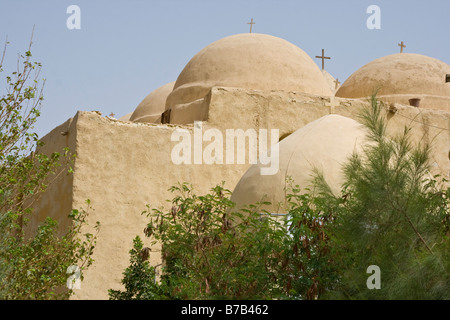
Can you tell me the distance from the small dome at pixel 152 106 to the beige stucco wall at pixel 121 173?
4.97 meters

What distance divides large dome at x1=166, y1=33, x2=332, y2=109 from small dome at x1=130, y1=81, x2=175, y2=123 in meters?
2.76

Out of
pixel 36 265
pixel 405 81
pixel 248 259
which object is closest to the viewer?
pixel 248 259

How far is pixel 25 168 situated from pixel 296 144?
3268 millimetres

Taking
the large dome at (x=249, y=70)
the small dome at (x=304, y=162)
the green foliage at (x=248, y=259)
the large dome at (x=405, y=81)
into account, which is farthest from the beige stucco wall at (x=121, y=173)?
the large dome at (x=405, y=81)

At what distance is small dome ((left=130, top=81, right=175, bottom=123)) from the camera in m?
16.2

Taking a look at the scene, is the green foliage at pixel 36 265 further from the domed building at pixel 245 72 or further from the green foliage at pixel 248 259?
the domed building at pixel 245 72

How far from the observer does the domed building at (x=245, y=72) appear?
1261 cm

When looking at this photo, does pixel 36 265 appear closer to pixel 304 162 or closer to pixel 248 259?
Answer: pixel 248 259

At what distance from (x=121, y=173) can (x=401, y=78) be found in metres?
7.27

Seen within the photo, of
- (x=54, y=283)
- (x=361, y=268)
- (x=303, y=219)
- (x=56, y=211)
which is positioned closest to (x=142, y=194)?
(x=56, y=211)

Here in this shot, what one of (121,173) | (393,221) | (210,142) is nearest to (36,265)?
(393,221)

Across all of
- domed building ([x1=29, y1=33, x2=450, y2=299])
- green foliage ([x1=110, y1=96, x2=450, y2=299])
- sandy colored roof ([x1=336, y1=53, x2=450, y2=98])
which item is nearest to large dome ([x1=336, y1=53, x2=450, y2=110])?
sandy colored roof ([x1=336, y1=53, x2=450, y2=98])

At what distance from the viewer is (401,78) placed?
14.6 metres
